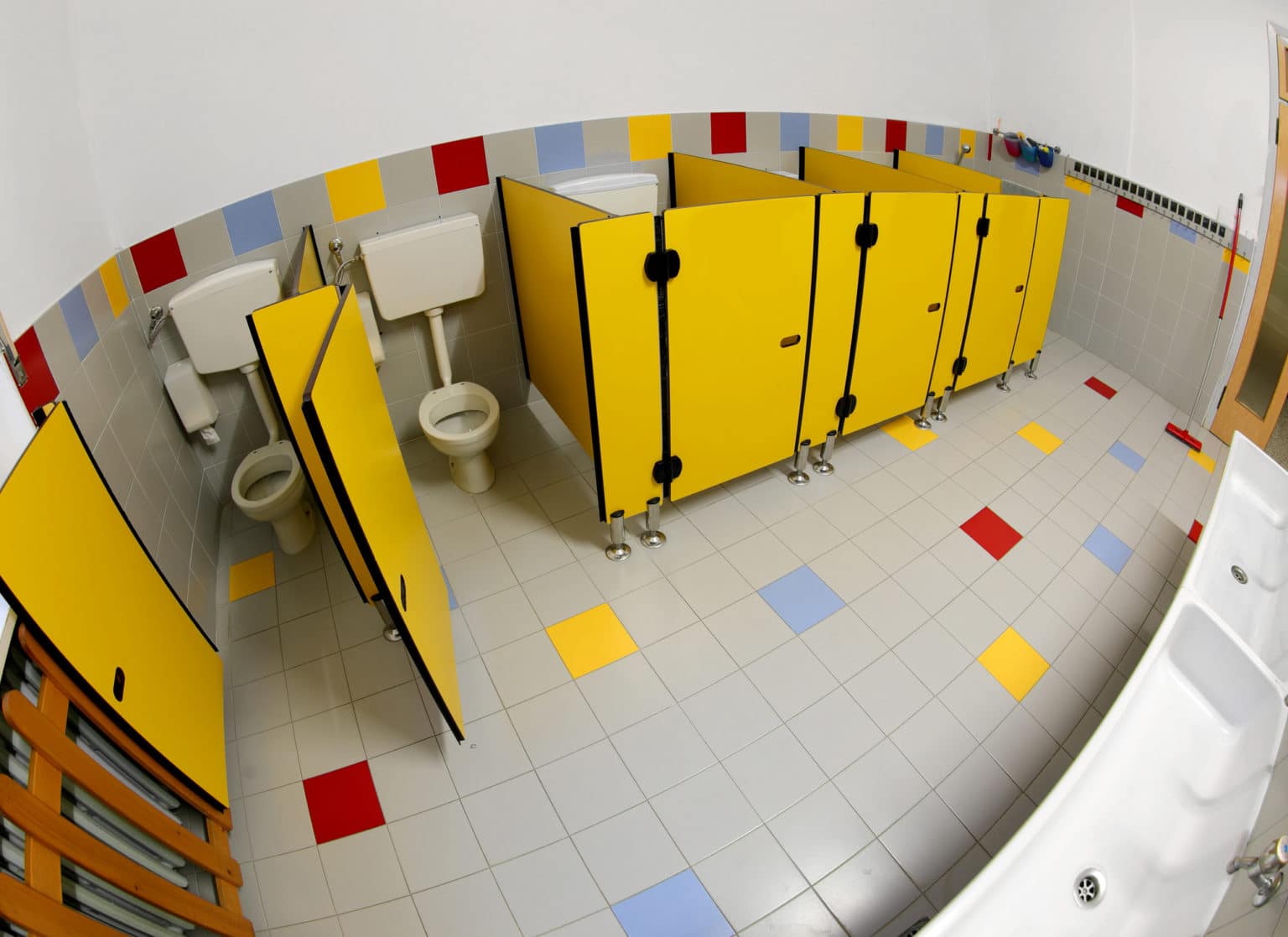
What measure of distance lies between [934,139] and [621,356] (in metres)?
2.83

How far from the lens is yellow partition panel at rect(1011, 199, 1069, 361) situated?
3.05m

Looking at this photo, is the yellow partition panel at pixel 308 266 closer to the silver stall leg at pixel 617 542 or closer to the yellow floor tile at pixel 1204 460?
the silver stall leg at pixel 617 542

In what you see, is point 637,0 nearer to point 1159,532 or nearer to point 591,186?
point 591,186

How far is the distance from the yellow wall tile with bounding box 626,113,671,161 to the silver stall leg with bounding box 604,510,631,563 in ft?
5.60

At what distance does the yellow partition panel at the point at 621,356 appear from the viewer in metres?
1.96

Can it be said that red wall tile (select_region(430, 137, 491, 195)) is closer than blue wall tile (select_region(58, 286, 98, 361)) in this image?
No

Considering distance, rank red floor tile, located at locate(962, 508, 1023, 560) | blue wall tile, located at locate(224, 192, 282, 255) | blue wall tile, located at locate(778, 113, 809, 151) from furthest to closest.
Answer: blue wall tile, located at locate(778, 113, 809, 151), red floor tile, located at locate(962, 508, 1023, 560), blue wall tile, located at locate(224, 192, 282, 255)

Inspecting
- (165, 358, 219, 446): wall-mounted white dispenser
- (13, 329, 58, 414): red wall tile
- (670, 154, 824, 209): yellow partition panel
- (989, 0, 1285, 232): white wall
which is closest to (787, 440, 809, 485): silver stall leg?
(670, 154, 824, 209): yellow partition panel

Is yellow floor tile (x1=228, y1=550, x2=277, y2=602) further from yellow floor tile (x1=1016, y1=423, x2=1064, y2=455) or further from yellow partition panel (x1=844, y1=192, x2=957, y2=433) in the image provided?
yellow floor tile (x1=1016, y1=423, x2=1064, y2=455)

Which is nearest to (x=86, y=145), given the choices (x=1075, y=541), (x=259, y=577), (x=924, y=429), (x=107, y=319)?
(x=107, y=319)

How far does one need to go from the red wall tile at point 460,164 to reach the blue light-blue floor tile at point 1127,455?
3.01 metres

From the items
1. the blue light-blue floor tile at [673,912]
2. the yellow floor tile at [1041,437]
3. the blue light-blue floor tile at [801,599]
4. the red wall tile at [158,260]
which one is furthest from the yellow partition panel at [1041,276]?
the red wall tile at [158,260]

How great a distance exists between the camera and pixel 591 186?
9.59 ft

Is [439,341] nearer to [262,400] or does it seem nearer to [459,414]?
[459,414]
